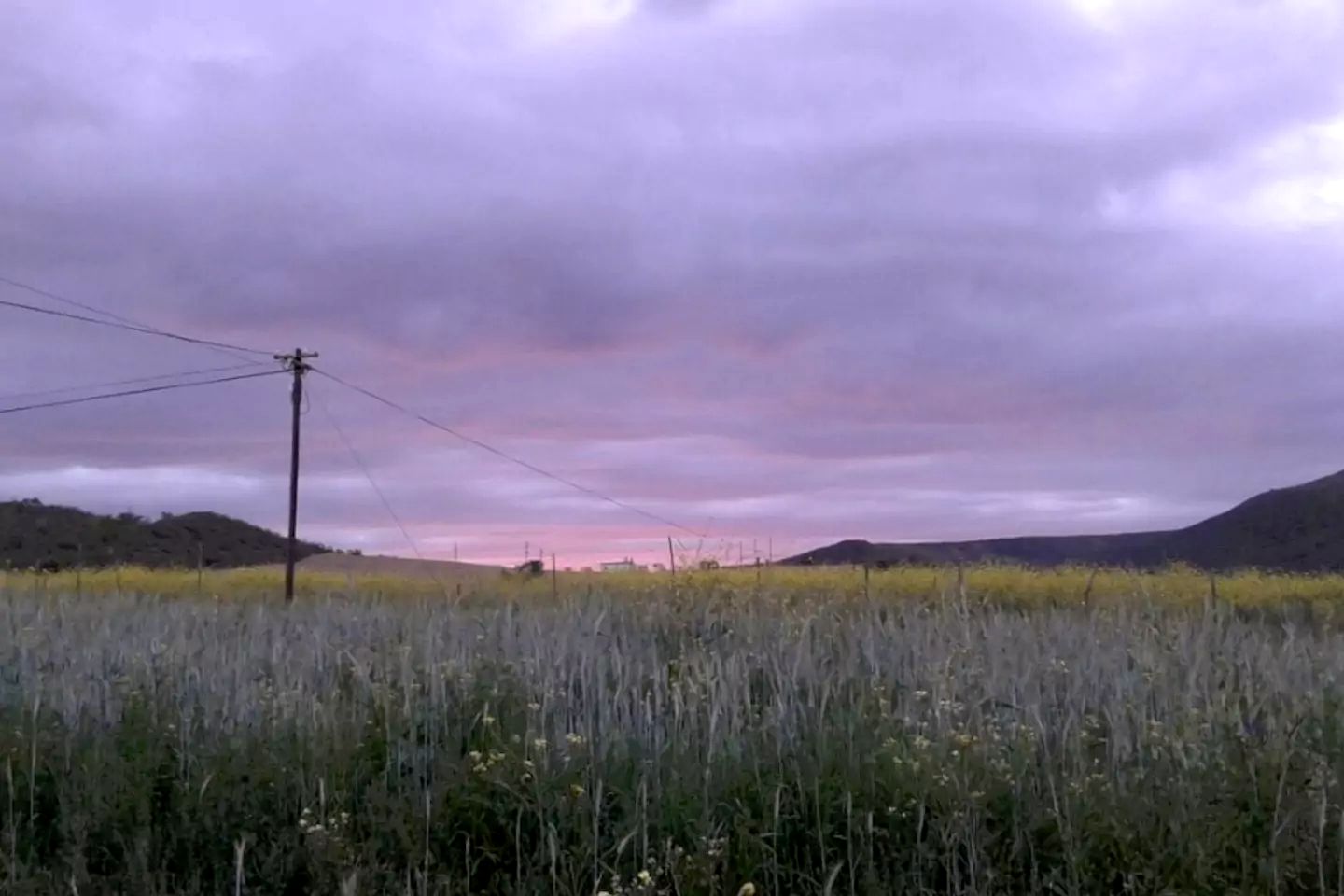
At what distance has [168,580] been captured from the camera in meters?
33.1

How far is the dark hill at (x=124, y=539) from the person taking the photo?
6322cm

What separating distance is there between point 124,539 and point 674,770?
6855 cm

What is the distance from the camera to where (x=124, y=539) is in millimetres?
67938

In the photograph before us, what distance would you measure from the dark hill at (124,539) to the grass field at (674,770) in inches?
2233

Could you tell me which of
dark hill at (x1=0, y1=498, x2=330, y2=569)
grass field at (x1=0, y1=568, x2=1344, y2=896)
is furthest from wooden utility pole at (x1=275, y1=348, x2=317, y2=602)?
dark hill at (x1=0, y1=498, x2=330, y2=569)

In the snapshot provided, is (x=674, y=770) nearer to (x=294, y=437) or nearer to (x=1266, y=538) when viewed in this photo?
(x=294, y=437)

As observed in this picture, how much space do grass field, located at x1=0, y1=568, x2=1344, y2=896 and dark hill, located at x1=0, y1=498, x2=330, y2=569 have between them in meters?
56.7

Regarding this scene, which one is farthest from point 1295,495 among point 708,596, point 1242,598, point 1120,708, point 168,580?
point 1120,708

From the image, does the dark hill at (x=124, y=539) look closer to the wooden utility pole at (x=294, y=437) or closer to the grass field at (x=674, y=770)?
the wooden utility pole at (x=294, y=437)

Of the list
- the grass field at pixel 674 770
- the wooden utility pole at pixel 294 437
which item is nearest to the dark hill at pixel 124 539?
the wooden utility pole at pixel 294 437

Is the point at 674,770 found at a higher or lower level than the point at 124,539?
lower

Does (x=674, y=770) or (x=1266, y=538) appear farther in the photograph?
(x=1266, y=538)

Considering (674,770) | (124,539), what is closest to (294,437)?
(674,770)

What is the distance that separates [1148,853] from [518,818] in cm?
268
